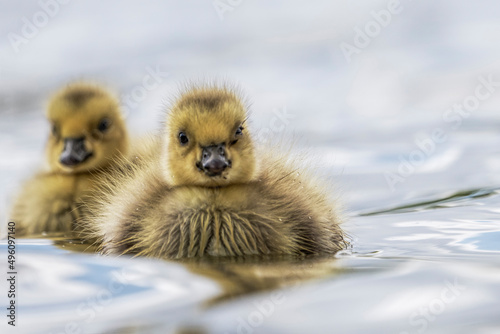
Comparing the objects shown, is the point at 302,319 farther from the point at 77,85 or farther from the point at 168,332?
the point at 77,85

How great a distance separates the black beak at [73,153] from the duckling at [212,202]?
75 cm

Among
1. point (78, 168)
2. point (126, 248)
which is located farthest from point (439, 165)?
point (126, 248)

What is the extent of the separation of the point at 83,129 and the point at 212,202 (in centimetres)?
139

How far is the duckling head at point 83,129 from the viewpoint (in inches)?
186

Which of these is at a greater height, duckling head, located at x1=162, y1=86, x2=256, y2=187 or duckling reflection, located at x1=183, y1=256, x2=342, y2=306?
duckling head, located at x1=162, y1=86, x2=256, y2=187

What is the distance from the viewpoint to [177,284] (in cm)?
296

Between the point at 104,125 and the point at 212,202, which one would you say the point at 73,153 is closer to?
the point at 104,125

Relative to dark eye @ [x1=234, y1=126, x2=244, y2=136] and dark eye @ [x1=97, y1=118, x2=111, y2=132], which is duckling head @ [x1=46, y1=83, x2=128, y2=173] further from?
dark eye @ [x1=234, y1=126, x2=244, y2=136]

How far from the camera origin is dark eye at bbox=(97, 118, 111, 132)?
15.9ft

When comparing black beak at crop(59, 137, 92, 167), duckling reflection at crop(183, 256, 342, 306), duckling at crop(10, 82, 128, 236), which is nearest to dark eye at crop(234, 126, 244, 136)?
duckling reflection at crop(183, 256, 342, 306)

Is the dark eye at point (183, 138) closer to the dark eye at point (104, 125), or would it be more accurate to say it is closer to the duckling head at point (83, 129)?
the duckling head at point (83, 129)

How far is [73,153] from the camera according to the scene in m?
4.68

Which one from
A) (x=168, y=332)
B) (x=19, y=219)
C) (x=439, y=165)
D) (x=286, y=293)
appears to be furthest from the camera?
(x=439, y=165)

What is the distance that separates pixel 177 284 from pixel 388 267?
0.82m
